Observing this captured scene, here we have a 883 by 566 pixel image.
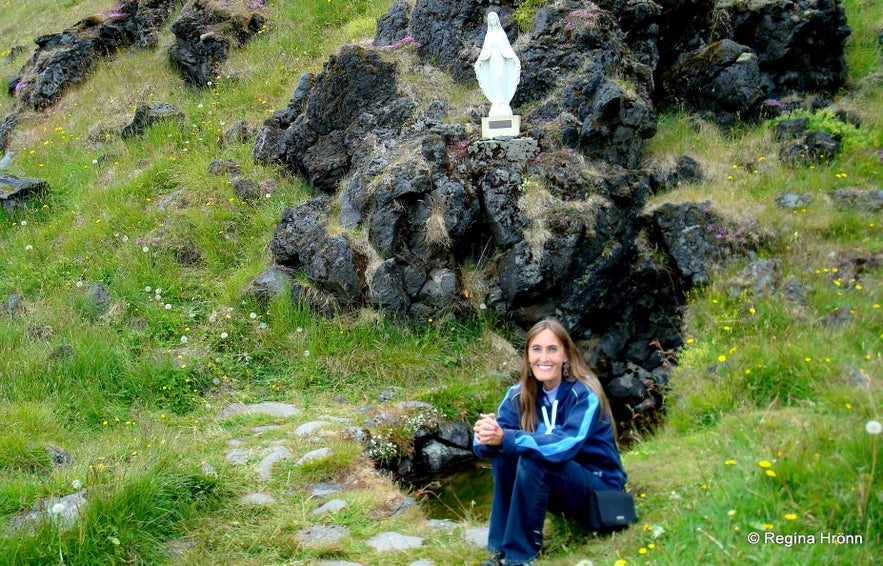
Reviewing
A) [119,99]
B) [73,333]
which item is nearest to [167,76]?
[119,99]

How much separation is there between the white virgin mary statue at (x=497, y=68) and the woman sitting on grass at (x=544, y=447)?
17.8 feet

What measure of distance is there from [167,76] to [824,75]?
11.8 m

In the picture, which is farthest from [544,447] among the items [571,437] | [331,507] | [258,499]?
[258,499]

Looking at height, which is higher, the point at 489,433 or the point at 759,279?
the point at 489,433

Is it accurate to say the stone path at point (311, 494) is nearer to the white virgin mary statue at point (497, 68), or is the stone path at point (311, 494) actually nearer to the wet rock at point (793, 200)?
the white virgin mary statue at point (497, 68)

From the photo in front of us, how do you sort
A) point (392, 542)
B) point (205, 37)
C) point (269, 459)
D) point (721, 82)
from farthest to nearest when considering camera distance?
point (205, 37) < point (721, 82) < point (269, 459) < point (392, 542)

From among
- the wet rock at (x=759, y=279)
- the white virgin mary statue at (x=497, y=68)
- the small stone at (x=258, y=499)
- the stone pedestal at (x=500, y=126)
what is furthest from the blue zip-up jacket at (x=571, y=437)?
the white virgin mary statue at (x=497, y=68)

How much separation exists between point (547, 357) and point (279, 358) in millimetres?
4692

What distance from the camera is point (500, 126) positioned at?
29.7 feet

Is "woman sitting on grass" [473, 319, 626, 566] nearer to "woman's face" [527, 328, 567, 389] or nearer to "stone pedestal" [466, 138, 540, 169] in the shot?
"woman's face" [527, 328, 567, 389]

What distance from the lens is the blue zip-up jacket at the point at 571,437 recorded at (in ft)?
12.6

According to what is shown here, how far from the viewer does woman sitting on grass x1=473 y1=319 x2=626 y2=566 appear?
12.6 feet

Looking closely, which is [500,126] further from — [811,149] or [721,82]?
[811,149]

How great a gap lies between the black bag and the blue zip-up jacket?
120 mm
